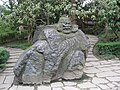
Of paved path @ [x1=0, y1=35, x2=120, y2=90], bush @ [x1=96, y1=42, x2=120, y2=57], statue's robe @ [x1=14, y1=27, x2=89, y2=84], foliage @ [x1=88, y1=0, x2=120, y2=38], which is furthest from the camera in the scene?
foliage @ [x1=88, y1=0, x2=120, y2=38]

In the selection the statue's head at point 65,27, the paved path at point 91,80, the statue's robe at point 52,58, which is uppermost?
the statue's head at point 65,27

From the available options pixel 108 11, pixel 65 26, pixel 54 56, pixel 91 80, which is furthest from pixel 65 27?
pixel 108 11

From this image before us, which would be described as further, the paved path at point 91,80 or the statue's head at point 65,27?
the statue's head at point 65,27

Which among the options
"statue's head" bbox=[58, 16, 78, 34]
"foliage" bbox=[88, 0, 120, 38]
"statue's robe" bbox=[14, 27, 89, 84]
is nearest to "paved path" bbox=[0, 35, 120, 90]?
"statue's robe" bbox=[14, 27, 89, 84]

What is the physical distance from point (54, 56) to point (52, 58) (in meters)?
0.06

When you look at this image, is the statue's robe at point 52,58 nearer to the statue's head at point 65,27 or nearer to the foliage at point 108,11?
the statue's head at point 65,27

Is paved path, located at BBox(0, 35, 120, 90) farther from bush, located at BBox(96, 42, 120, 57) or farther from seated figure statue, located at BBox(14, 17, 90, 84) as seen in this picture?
bush, located at BBox(96, 42, 120, 57)

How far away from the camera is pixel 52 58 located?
192 inches

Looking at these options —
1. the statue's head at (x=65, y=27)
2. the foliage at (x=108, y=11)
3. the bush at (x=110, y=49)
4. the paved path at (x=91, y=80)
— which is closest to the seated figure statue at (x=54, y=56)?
the statue's head at (x=65, y=27)

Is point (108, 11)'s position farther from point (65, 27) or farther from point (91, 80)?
point (91, 80)

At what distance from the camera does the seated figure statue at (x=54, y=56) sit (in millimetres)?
4789

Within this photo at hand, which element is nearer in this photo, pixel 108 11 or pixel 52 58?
pixel 52 58

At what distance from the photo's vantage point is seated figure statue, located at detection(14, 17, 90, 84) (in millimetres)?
4789

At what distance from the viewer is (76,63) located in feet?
16.8
